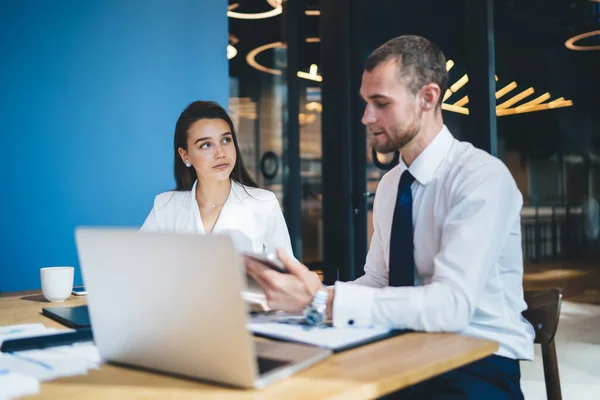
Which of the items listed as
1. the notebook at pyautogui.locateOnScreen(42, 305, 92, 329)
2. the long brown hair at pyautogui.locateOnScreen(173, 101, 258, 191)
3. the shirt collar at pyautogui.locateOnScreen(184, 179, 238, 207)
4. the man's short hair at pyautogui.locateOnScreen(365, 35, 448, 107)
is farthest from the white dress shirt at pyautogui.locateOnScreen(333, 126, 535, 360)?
the long brown hair at pyautogui.locateOnScreen(173, 101, 258, 191)

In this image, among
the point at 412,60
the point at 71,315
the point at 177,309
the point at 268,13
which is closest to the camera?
the point at 177,309

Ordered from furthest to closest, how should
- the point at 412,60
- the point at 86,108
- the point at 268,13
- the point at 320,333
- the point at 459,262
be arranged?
the point at 268,13 → the point at 86,108 → the point at 412,60 → the point at 459,262 → the point at 320,333

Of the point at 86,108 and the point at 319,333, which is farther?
the point at 86,108

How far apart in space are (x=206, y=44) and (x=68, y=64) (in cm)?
77

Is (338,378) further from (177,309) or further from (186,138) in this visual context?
(186,138)

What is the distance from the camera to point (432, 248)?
4.82ft

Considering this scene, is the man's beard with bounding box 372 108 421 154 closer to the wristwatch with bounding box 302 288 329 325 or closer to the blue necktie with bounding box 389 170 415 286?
the blue necktie with bounding box 389 170 415 286

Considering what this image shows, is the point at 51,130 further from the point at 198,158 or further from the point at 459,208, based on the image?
the point at 459,208

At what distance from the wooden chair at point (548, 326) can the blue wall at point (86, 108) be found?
2.07 metres

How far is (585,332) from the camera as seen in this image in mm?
4613

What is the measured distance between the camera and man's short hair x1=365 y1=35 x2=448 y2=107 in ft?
5.07

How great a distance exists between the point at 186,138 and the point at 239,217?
47 cm

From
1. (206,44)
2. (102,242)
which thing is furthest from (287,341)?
(206,44)

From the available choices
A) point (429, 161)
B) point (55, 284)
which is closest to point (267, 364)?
point (429, 161)
